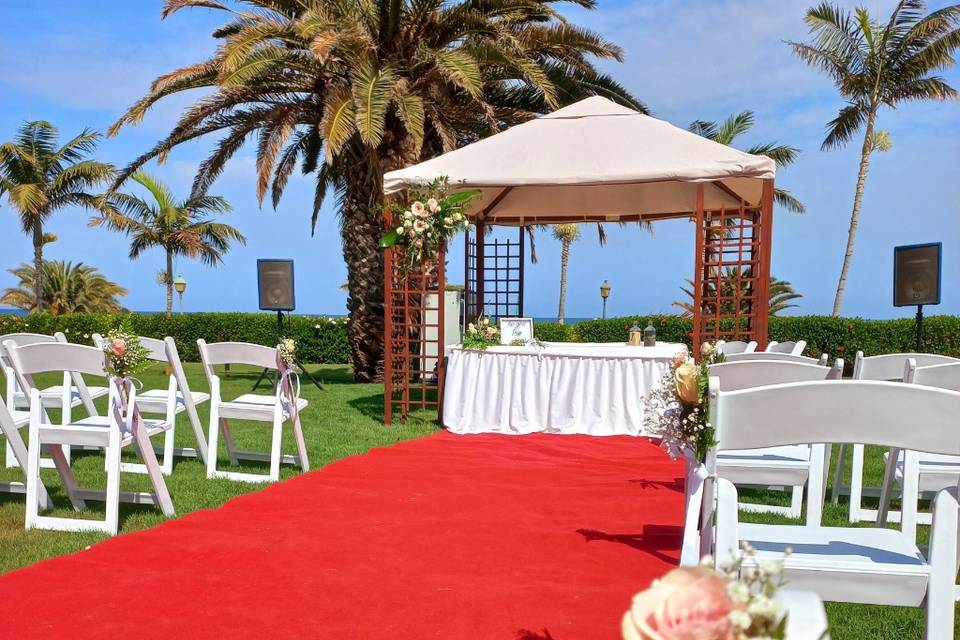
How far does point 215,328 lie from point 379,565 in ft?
53.8

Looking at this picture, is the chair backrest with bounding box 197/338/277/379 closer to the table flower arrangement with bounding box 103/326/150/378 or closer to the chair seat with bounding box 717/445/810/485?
the table flower arrangement with bounding box 103/326/150/378

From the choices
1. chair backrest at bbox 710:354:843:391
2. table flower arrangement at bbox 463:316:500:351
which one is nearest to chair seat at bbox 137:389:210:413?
table flower arrangement at bbox 463:316:500:351

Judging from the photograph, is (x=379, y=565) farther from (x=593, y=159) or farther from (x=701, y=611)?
(x=593, y=159)

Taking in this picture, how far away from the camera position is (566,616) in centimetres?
276

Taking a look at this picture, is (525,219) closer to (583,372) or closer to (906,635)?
(583,372)

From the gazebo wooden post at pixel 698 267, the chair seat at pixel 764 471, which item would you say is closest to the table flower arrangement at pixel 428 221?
the gazebo wooden post at pixel 698 267

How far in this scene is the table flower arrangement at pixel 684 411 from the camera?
2725 millimetres

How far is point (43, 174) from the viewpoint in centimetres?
2484

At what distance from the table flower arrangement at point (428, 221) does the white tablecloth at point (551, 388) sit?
105cm

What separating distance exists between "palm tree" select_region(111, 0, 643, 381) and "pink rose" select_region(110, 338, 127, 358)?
557cm

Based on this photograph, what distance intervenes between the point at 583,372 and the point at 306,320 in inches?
454

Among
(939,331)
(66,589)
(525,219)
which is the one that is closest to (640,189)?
(525,219)

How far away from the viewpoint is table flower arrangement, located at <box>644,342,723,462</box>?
107 inches

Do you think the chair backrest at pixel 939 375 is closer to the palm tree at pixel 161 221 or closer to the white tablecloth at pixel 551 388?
the white tablecloth at pixel 551 388
